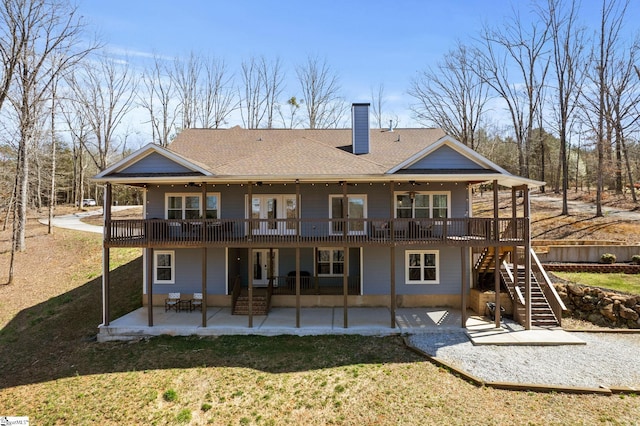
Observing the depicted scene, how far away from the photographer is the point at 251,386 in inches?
348

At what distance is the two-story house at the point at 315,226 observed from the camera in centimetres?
1269

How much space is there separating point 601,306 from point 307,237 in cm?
1180

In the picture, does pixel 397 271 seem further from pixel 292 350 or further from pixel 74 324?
pixel 74 324

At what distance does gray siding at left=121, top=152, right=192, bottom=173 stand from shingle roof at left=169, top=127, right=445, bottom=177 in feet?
4.41

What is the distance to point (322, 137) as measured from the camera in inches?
722

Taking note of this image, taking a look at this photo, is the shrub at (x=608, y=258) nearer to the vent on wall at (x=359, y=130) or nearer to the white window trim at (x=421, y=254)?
the white window trim at (x=421, y=254)

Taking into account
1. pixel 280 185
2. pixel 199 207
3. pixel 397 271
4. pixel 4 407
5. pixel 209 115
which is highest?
pixel 209 115

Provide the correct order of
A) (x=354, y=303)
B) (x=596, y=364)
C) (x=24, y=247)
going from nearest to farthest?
(x=596, y=364) < (x=354, y=303) < (x=24, y=247)

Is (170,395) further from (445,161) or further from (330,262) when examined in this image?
(445,161)

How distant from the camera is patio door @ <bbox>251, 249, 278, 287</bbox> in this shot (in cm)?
1549

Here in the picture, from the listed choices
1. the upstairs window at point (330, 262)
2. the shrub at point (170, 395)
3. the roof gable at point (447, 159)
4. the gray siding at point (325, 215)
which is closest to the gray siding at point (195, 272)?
the gray siding at point (325, 215)

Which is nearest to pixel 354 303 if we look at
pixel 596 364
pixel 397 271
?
pixel 397 271

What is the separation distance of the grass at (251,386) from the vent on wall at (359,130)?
29.7ft

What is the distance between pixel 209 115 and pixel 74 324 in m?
27.2
